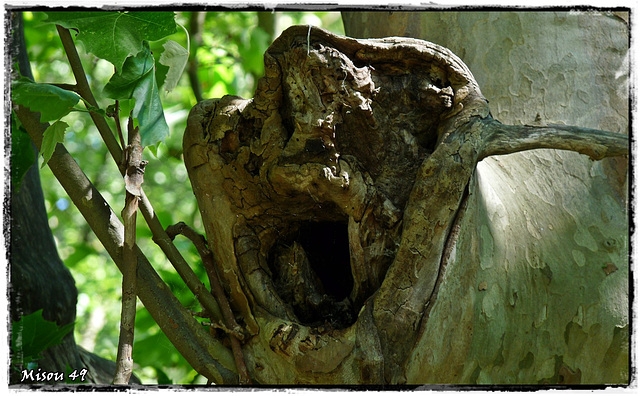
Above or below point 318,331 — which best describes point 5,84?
above

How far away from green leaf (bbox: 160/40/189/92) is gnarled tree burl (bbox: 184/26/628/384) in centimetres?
14

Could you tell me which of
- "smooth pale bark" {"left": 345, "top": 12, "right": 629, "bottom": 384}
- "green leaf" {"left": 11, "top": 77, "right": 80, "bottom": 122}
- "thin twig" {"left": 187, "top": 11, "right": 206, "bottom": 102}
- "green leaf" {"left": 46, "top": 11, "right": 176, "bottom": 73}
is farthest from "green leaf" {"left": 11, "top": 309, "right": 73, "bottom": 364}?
"thin twig" {"left": 187, "top": 11, "right": 206, "bottom": 102}

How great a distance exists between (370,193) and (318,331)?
0.94ft

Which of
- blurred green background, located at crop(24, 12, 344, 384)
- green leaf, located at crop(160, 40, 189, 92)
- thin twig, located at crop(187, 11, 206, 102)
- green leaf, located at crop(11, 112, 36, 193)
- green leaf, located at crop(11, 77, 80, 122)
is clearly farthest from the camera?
thin twig, located at crop(187, 11, 206, 102)

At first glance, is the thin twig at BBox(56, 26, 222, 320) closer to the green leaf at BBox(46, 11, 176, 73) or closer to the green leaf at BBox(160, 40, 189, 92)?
the green leaf at BBox(46, 11, 176, 73)

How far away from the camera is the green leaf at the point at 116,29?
3.46ft

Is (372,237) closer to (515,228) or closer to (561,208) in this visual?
(515,228)

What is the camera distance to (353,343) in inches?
42.0

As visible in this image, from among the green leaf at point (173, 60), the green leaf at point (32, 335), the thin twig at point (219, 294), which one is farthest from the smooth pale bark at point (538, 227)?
the green leaf at point (32, 335)

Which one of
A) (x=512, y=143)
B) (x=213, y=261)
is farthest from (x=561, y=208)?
(x=213, y=261)

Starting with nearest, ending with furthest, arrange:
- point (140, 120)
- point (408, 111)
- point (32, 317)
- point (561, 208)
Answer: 1. point (140, 120)
2. point (408, 111)
3. point (561, 208)
4. point (32, 317)

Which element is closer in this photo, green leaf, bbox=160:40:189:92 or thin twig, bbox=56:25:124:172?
thin twig, bbox=56:25:124:172

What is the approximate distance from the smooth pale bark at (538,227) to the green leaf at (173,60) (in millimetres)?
576

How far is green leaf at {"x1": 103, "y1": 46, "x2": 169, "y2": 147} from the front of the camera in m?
1.06
